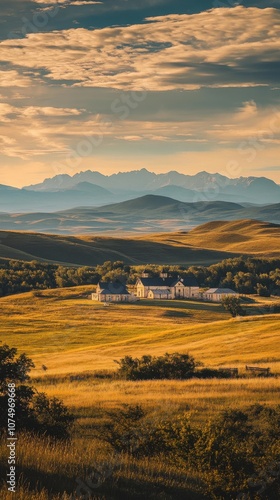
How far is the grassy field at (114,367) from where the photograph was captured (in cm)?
1208

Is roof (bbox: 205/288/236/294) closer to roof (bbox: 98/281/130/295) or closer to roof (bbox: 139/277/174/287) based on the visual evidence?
roof (bbox: 139/277/174/287)

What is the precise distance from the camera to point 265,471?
45.3ft

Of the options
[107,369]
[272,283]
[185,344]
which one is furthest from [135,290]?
[107,369]

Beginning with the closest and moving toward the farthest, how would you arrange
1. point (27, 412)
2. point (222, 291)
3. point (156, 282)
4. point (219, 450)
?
point (219, 450)
point (27, 412)
point (222, 291)
point (156, 282)

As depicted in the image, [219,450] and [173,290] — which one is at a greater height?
[219,450]

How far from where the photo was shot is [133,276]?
189 m

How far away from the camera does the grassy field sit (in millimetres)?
12078

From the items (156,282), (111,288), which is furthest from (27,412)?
(156,282)

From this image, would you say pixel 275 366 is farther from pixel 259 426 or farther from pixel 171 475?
pixel 171 475

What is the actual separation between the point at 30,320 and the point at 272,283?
266 feet

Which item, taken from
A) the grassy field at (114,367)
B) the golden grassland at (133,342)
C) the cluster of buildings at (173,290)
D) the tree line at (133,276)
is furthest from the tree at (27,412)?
the tree line at (133,276)

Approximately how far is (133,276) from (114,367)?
136m

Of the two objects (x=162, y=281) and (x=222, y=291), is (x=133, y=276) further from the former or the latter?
(x=222, y=291)

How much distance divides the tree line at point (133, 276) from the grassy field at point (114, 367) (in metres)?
14.7
